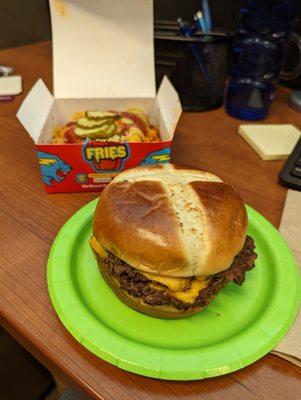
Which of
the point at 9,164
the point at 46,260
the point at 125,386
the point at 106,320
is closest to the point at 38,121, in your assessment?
the point at 9,164

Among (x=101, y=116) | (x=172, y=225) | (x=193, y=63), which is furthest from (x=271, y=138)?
(x=172, y=225)

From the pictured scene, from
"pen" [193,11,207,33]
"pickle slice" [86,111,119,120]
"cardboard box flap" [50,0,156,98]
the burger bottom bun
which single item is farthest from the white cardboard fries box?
the burger bottom bun

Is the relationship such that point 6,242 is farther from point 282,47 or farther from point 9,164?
point 282,47

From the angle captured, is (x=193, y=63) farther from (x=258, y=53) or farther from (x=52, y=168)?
(x=52, y=168)

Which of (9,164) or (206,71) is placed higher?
(206,71)

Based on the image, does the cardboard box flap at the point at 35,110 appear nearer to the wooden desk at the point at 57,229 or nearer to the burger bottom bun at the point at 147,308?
the wooden desk at the point at 57,229
